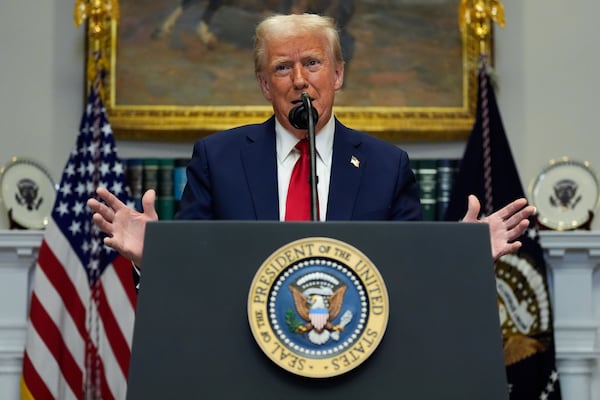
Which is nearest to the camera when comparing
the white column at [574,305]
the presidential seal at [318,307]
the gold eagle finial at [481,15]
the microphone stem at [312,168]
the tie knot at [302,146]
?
the presidential seal at [318,307]

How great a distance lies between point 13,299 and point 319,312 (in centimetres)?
450

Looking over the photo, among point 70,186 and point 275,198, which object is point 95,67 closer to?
point 70,186

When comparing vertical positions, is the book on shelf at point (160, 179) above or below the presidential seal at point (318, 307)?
above

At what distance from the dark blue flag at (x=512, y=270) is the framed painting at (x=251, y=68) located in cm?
23

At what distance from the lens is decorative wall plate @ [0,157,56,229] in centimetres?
648

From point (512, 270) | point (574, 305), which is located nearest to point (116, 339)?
point (512, 270)

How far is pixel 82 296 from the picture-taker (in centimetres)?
627

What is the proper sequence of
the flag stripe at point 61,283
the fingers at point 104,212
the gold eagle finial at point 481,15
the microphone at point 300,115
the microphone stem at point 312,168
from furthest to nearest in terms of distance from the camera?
the gold eagle finial at point 481,15
the flag stripe at point 61,283
the microphone at point 300,115
the fingers at point 104,212
the microphone stem at point 312,168

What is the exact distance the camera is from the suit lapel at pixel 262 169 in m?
3.03

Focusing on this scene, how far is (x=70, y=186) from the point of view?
6.36m

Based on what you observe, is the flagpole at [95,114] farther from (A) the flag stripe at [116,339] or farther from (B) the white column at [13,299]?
(B) the white column at [13,299]

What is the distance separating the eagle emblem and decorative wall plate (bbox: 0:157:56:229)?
4.51m

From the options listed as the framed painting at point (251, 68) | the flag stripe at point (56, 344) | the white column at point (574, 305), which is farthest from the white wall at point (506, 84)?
the flag stripe at point (56, 344)

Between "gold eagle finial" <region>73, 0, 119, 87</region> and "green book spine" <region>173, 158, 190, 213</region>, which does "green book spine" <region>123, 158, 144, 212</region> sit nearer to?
"green book spine" <region>173, 158, 190, 213</region>
